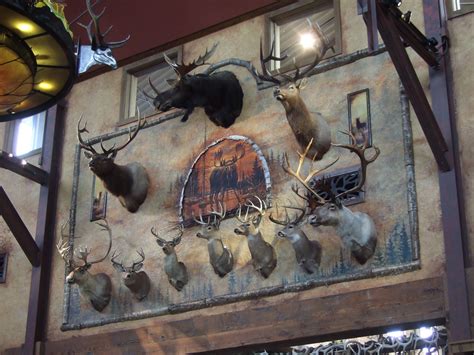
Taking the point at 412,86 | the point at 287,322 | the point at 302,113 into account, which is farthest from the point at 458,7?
the point at 287,322

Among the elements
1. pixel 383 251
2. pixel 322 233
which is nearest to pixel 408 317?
pixel 383 251

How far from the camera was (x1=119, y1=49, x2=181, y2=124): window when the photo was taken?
1216 centimetres

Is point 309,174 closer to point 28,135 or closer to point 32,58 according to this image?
point 32,58

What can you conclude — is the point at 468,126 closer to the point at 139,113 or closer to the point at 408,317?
the point at 408,317

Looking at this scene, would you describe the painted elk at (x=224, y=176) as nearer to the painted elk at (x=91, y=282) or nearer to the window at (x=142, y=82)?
the painted elk at (x=91, y=282)

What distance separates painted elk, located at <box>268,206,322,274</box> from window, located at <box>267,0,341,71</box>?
201cm

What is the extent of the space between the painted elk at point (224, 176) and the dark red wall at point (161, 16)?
1.74m

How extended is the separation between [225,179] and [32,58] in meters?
4.25

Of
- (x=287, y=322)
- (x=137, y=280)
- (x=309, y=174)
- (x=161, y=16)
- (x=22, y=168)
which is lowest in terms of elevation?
(x=287, y=322)

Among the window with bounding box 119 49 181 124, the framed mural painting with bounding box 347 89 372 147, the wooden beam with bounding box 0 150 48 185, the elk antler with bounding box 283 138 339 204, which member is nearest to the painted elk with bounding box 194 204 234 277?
the elk antler with bounding box 283 138 339 204

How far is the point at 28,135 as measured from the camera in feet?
43.0

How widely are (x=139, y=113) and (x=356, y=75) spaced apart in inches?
106

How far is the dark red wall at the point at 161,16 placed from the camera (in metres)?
11.3

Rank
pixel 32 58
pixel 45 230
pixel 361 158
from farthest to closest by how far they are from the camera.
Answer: pixel 45 230 → pixel 361 158 → pixel 32 58
